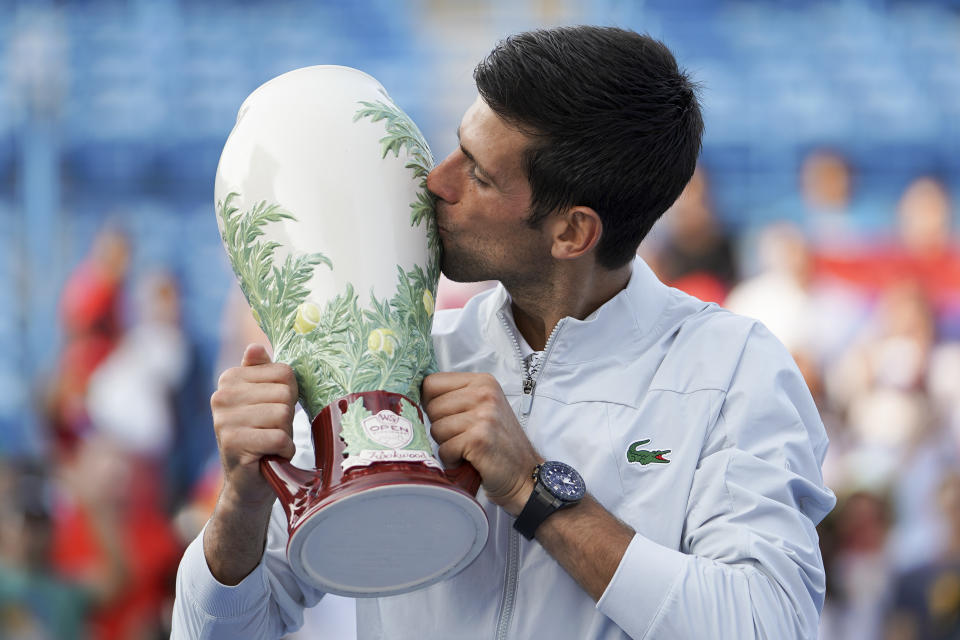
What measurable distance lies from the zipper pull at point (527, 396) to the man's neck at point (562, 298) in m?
0.08

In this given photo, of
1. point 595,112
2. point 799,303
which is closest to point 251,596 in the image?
point 595,112

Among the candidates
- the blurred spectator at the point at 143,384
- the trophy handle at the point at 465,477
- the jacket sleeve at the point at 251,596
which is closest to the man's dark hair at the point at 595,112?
the trophy handle at the point at 465,477

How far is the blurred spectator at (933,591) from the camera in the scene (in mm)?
4098

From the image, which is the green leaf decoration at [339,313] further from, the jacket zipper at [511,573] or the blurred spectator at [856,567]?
the blurred spectator at [856,567]

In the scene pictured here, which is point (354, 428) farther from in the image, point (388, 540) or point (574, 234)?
point (574, 234)

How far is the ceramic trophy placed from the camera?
3.65ft

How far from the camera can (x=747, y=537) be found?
1.21m

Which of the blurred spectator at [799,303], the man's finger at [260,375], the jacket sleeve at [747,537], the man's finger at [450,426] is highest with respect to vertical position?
the man's finger at [260,375]

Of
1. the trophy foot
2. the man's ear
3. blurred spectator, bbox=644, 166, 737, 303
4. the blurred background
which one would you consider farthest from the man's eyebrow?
blurred spectator, bbox=644, 166, 737, 303

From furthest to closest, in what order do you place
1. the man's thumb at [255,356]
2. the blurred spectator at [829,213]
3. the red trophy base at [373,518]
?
the blurred spectator at [829,213] < the man's thumb at [255,356] < the red trophy base at [373,518]

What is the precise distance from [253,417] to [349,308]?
167mm

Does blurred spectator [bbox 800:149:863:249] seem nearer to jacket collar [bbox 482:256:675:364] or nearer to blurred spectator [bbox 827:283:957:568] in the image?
blurred spectator [bbox 827:283:957:568]

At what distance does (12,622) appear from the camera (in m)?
3.99

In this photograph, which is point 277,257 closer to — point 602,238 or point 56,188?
point 602,238
